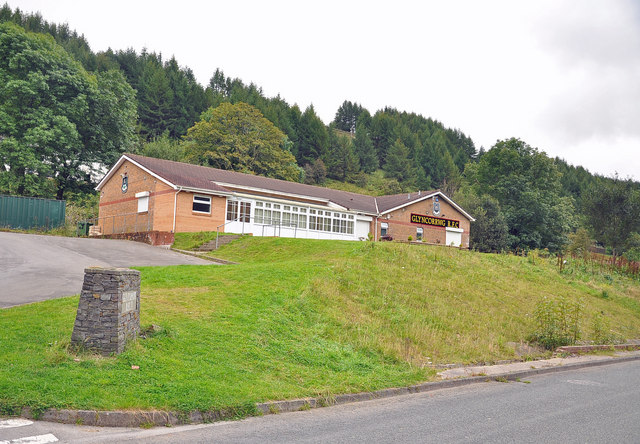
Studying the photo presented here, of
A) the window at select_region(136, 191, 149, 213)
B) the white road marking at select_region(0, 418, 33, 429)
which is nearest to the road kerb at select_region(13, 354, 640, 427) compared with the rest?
the white road marking at select_region(0, 418, 33, 429)

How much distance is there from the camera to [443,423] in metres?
6.84

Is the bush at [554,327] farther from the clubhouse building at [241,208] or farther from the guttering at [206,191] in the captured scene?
the guttering at [206,191]

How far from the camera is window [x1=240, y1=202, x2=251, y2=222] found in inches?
1255

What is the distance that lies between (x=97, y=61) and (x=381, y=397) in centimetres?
8622

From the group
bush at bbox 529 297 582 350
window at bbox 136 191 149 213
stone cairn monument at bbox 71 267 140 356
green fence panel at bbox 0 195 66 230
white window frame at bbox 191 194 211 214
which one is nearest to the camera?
stone cairn monument at bbox 71 267 140 356

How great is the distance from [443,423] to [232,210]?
2624 centimetres

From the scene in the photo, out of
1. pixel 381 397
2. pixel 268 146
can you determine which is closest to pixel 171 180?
pixel 381 397

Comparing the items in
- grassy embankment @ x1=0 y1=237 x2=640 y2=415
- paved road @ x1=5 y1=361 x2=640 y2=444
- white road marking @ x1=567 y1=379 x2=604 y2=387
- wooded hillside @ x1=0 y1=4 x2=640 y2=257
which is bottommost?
white road marking @ x1=567 y1=379 x2=604 y2=387

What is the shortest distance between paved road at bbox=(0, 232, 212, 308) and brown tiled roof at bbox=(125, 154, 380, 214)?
18.7ft

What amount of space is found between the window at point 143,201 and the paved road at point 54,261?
5.08 m

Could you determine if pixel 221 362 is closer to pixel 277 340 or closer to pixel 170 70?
pixel 277 340

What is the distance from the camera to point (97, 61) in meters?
79.9

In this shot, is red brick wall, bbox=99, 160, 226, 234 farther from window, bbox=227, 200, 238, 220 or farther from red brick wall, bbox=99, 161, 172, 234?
window, bbox=227, 200, 238, 220

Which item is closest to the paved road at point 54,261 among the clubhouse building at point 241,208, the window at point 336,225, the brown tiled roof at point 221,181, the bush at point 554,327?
the clubhouse building at point 241,208
